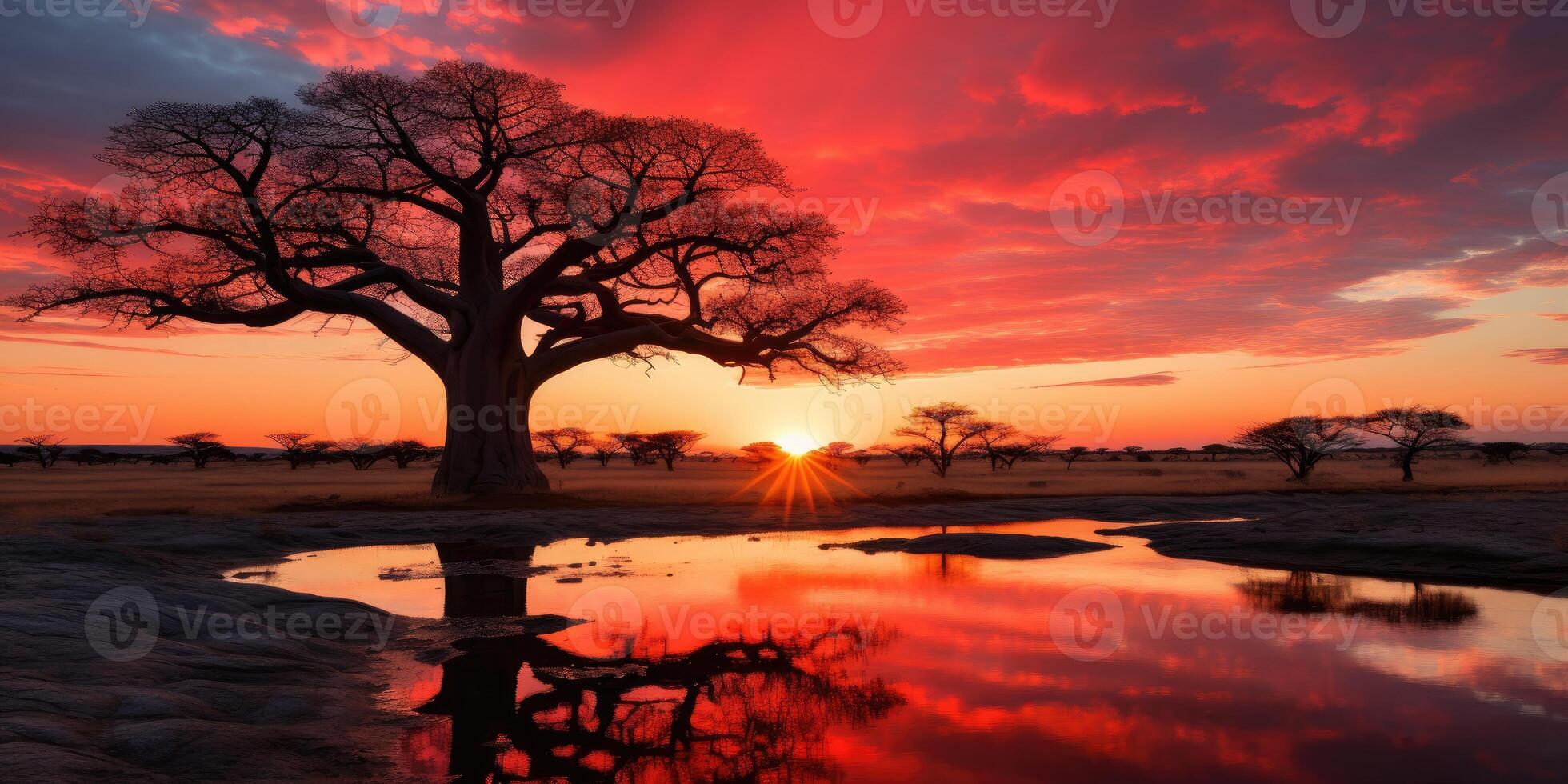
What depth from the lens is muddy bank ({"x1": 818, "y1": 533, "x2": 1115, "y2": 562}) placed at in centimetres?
1741

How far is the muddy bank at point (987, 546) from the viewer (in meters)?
17.4

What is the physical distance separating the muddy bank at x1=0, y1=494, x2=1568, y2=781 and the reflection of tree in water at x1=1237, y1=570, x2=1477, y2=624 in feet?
6.74

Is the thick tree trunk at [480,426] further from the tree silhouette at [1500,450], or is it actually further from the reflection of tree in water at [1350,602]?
the tree silhouette at [1500,450]

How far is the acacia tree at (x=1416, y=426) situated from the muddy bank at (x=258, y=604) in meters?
39.2

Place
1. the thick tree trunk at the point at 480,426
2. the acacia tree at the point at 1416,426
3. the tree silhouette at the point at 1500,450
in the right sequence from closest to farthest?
the thick tree trunk at the point at 480,426 → the acacia tree at the point at 1416,426 → the tree silhouette at the point at 1500,450

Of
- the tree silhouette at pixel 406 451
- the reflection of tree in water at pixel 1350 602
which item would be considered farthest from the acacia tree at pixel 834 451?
the reflection of tree in water at pixel 1350 602

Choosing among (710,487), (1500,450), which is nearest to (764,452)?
(710,487)

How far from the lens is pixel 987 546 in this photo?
18094 millimetres

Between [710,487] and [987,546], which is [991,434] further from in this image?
[987,546]

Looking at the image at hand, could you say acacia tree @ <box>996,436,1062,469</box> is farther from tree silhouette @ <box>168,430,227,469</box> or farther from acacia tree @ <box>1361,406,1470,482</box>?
tree silhouette @ <box>168,430,227,469</box>

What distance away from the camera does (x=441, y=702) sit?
6801 millimetres

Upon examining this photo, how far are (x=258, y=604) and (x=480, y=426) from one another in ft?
57.2

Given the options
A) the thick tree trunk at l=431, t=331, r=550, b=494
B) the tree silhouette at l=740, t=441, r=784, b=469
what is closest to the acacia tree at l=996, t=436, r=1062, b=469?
the tree silhouette at l=740, t=441, r=784, b=469

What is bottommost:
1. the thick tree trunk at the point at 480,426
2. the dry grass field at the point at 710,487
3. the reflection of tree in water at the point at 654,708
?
the reflection of tree in water at the point at 654,708
